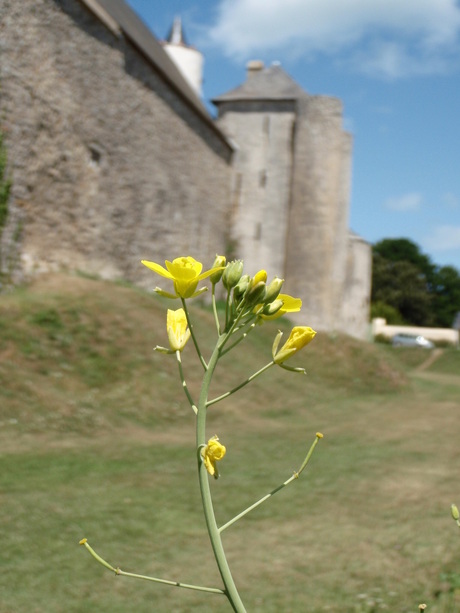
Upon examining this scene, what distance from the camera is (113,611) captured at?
13.1ft

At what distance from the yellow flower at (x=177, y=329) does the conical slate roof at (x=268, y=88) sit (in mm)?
23956

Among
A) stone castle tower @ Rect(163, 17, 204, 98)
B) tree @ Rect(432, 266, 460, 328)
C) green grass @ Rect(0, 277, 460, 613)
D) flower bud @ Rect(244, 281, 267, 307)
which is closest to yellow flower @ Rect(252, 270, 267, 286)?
flower bud @ Rect(244, 281, 267, 307)

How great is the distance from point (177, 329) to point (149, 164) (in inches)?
718

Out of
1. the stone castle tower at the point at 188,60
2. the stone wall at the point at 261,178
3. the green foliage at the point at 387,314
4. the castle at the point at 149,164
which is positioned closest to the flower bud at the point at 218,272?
the castle at the point at 149,164

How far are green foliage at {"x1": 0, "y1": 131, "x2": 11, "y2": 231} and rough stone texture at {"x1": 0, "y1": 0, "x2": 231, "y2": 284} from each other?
0.23 metres

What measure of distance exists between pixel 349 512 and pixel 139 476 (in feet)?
6.98

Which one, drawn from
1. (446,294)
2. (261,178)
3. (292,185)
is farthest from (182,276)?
(446,294)

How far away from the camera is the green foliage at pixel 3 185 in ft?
43.5

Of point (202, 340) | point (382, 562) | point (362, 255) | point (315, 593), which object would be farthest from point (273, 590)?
point (362, 255)

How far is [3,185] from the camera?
13.3 metres

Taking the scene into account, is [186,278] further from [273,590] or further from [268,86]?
[268,86]

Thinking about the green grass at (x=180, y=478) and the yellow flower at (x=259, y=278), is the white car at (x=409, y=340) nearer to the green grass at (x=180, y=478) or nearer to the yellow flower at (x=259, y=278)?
the green grass at (x=180, y=478)

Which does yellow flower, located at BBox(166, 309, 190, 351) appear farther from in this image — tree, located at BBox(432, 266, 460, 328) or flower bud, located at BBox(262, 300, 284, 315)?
tree, located at BBox(432, 266, 460, 328)

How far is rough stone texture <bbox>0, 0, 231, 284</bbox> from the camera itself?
13.8m
